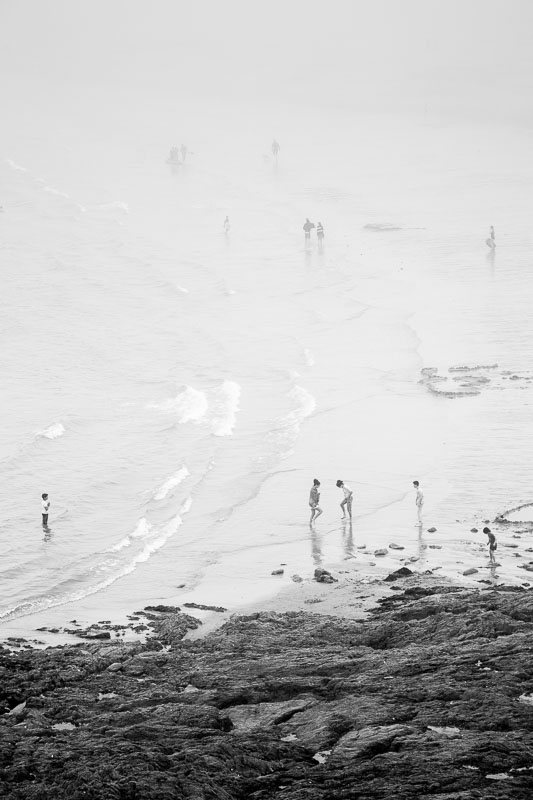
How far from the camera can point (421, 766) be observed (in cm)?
1202

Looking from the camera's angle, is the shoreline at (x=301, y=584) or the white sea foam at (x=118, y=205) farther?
the white sea foam at (x=118, y=205)

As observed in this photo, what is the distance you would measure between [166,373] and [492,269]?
21135 mm

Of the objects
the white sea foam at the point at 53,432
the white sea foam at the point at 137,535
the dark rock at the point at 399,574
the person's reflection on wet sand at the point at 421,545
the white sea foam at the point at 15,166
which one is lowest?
the white sea foam at the point at 137,535

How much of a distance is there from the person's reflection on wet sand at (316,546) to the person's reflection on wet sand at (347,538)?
2.12ft

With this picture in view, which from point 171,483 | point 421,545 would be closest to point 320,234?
point 171,483

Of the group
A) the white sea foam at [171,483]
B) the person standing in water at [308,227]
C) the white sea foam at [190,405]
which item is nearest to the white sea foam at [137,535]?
the white sea foam at [171,483]

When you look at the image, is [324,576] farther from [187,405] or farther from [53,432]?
[187,405]

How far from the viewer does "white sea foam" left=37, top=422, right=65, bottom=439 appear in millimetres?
37312

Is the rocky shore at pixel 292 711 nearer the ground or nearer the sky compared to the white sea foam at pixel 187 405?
nearer the ground

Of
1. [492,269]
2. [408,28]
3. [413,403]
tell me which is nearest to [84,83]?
[408,28]

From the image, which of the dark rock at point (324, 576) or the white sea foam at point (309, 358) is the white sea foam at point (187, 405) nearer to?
the white sea foam at point (309, 358)

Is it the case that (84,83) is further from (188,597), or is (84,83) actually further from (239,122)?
(188,597)

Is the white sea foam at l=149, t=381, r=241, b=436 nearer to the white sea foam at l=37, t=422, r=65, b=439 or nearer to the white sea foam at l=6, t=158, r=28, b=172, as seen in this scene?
the white sea foam at l=37, t=422, r=65, b=439

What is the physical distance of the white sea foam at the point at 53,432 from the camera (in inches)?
1469
